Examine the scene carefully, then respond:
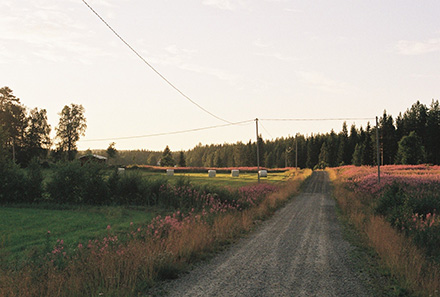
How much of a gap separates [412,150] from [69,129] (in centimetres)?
9038

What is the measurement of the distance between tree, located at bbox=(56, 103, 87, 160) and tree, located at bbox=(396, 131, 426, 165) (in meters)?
87.1

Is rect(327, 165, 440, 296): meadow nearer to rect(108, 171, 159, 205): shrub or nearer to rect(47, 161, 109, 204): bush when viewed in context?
rect(108, 171, 159, 205): shrub

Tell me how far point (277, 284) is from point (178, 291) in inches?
92.6

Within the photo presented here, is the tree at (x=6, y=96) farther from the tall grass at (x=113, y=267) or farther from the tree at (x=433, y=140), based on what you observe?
the tree at (x=433, y=140)

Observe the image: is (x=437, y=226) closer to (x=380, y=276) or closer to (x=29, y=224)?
(x=380, y=276)

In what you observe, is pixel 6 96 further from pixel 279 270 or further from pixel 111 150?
pixel 279 270

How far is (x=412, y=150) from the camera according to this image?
82.6 m

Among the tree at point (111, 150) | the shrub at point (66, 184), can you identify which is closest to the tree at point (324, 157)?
the tree at point (111, 150)

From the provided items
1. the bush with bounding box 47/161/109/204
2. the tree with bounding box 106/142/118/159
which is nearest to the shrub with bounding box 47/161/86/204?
the bush with bounding box 47/161/109/204

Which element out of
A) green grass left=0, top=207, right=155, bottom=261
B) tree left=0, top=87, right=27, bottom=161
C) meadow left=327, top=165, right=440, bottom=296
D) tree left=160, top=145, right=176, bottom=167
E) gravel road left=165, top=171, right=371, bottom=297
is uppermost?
tree left=0, top=87, right=27, bottom=161

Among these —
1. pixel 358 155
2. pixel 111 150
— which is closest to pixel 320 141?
pixel 358 155

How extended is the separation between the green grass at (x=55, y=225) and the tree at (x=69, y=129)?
192 ft

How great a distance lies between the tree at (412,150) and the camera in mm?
82438

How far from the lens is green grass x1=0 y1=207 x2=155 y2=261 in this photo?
518 inches
